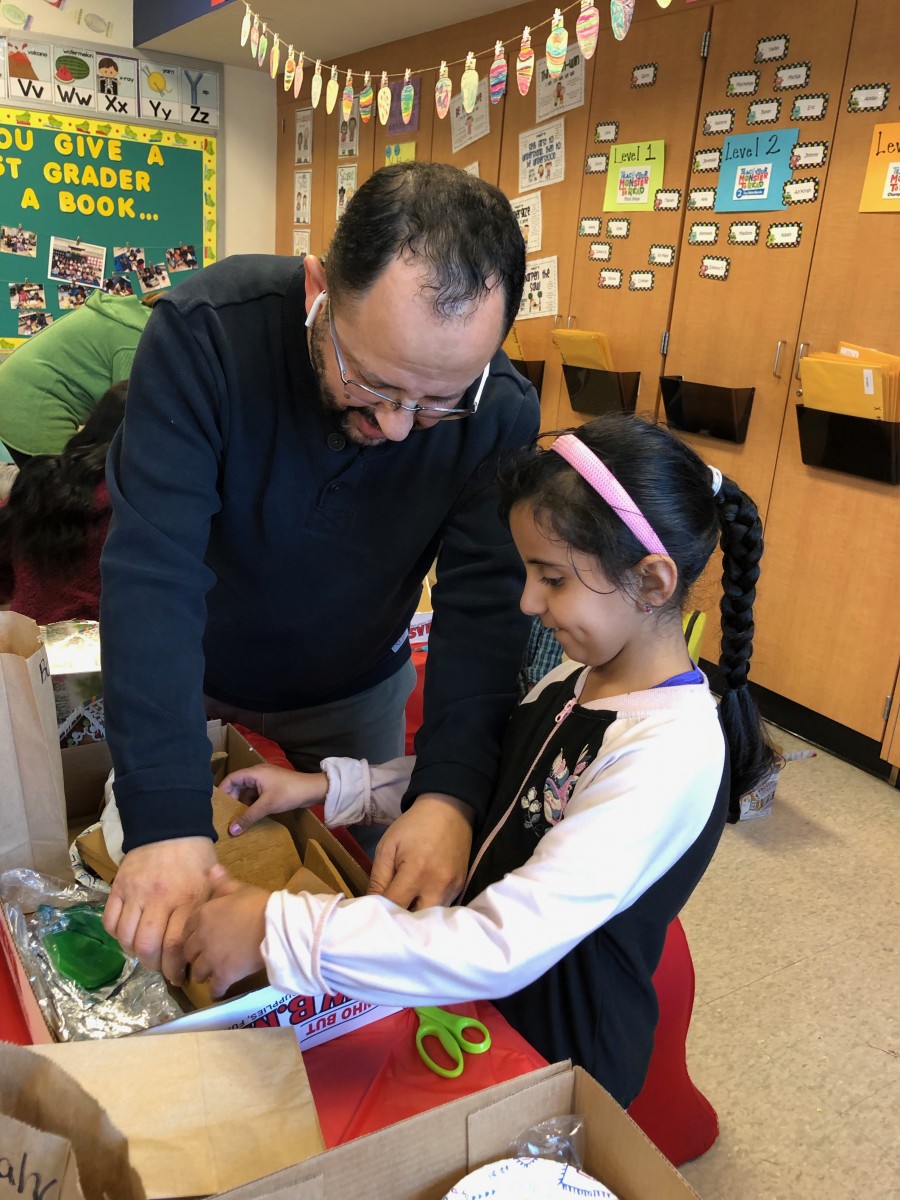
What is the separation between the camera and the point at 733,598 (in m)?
1.07

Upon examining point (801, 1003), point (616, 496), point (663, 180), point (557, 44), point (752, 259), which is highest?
point (557, 44)

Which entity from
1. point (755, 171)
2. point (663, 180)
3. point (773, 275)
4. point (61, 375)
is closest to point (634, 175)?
point (663, 180)

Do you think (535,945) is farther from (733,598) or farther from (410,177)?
(410,177)

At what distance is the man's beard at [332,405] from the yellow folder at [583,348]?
2.64 meters

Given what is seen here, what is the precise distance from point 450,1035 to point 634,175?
3320mm

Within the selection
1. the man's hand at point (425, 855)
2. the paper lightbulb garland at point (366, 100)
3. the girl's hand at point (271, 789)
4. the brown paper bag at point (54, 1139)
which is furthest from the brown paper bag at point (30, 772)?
the paper lightbulb garland at point (366, 100)

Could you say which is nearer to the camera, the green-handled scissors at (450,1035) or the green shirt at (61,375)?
the green-handled scissors at (450,1035)

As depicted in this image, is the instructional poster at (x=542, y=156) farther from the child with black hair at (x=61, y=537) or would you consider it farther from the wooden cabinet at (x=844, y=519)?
the child with black hair at (x=61, y=537)

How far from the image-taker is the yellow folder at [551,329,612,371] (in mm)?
3552

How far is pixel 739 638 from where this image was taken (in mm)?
1074

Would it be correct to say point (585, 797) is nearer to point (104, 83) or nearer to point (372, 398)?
point (372, 398)

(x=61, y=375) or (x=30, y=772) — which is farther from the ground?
(x=61, y=375)

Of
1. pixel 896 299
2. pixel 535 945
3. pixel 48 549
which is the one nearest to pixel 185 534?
pixel 535 945

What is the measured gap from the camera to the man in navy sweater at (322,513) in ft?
2.87
